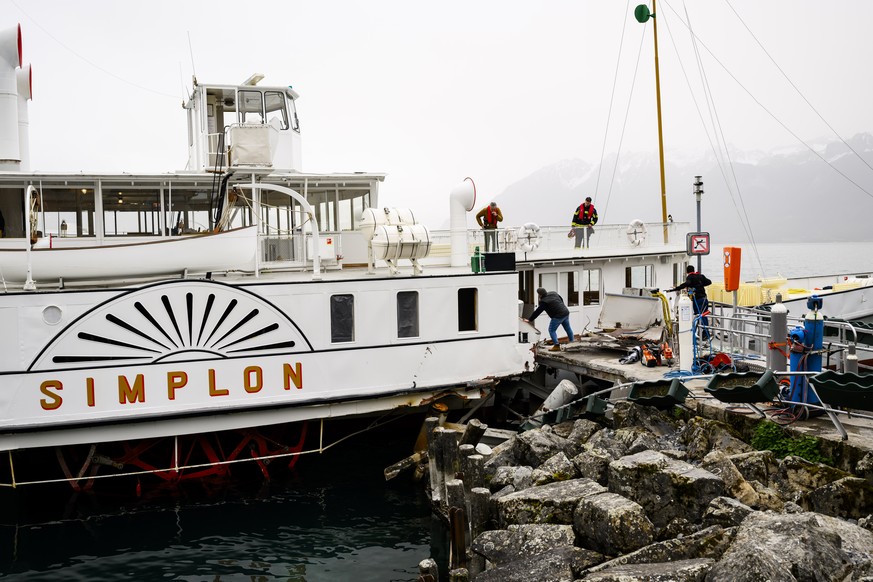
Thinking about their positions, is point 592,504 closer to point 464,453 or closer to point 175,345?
point 464,453

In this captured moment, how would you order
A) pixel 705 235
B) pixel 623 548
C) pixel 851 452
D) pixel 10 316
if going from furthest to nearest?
pixel 705 235
pixel 10 316
pixel 851 452
pixel 623 548

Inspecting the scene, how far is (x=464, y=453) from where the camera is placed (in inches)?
504

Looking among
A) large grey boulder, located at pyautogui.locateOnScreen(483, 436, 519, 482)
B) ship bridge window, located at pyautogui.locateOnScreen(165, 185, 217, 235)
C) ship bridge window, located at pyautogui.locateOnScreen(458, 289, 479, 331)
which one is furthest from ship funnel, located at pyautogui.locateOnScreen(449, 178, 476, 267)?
large grey boulder, located at pyautogui.locateOnScreen(483, 436, 519, 482)

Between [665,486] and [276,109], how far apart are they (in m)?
12.9

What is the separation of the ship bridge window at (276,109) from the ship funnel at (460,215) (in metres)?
4.49

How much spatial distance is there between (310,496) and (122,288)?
5017 millimetres

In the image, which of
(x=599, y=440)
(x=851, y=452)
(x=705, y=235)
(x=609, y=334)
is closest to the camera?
(x=851, y=452)

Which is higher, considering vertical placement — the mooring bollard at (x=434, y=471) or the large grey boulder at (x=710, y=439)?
the large grey boulder at (x=710, y=439)

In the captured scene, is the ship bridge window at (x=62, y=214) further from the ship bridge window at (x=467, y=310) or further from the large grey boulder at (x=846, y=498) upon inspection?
the large grey boulder at (x=846, y=498)

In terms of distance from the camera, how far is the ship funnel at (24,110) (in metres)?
18.0

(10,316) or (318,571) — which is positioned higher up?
(10,316)

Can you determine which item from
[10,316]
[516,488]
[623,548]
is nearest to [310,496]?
[516,488]

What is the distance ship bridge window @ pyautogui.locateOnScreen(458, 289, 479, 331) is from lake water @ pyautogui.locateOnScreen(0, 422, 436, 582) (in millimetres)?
3360

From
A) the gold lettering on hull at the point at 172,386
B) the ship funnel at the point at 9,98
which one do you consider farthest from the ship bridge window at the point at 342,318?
the ship funnel at the point at 9,98
